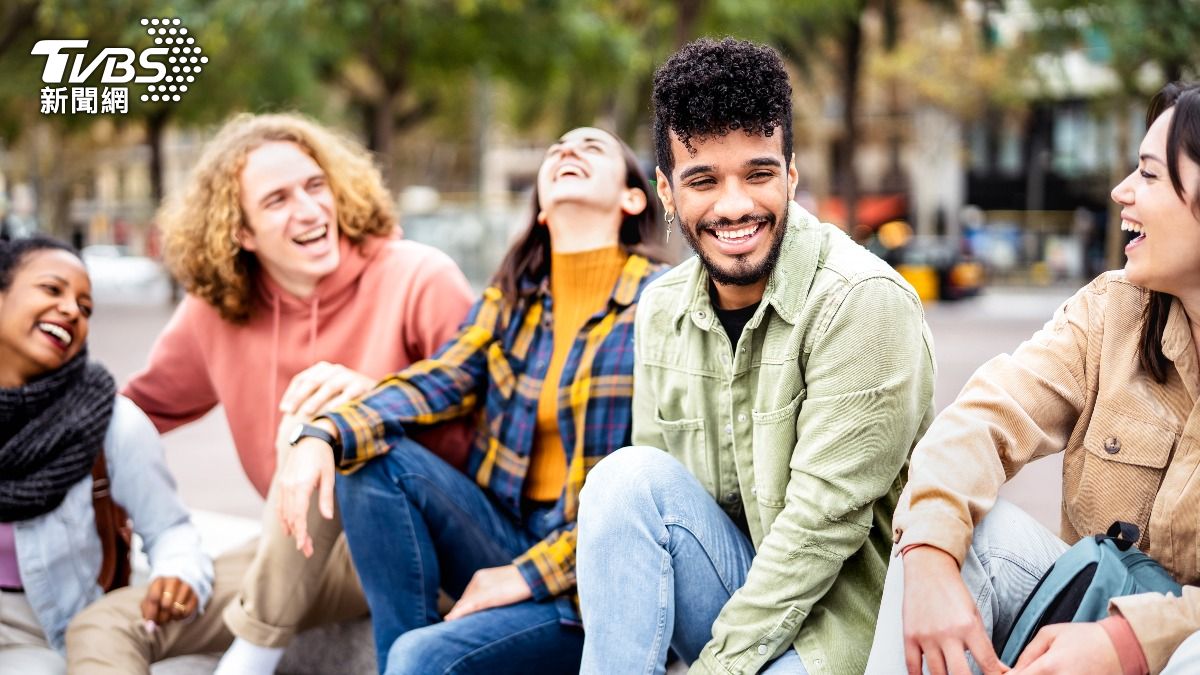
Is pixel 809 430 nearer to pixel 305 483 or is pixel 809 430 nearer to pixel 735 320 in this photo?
pixel 735 320

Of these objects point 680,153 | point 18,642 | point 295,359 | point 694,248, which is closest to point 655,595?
point 694,248

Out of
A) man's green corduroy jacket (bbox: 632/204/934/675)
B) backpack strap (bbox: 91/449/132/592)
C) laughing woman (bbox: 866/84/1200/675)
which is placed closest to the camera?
laughing woman (bbox: 866/84/1200/675)

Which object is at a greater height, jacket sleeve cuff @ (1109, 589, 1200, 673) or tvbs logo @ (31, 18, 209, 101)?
tvbs logo @ (31, 18, 209, 101)

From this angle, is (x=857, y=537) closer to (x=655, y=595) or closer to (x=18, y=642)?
(x=655, y=595)

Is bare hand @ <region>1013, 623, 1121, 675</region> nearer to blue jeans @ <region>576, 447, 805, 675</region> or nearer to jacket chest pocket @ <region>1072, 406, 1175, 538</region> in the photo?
jacket chest pocket @ <region>1072, 406, 1175, 538</region>

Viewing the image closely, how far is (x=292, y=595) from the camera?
314 centimetres

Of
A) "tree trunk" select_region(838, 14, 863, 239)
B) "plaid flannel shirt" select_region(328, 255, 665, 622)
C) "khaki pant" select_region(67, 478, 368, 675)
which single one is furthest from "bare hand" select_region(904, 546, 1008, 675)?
"tree trunk" select_region(838, 14, 863, 239)

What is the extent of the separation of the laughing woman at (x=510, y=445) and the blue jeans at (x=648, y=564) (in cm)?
44

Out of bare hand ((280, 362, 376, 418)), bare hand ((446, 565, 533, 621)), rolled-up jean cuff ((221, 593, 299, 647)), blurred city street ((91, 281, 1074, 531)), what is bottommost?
blurred city street ((91, 281, 1074, 531))

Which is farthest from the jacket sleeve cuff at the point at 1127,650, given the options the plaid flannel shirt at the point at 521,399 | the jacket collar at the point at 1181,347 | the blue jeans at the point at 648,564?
the plaid flannel shirt at the point at 521,399

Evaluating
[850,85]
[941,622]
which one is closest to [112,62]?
[941,622]

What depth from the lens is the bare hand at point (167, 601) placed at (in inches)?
127

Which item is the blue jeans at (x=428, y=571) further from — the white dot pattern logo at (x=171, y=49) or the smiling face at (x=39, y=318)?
the white dot pattern logo at (x=171, y=49)

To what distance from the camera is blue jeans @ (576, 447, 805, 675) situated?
2.42 m
